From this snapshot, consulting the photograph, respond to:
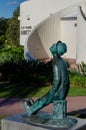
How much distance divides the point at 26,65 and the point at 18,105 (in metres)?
5.98

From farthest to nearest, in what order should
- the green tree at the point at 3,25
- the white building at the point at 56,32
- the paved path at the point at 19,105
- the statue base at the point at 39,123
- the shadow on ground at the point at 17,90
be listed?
the green tree at the point at 3,25
the white building at the point at 56,32
the shadow on ground at the point at 17,90
the paved path at the point at 19,105
the statue base at the point at 39,123

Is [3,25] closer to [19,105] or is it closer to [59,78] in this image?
[19,105]

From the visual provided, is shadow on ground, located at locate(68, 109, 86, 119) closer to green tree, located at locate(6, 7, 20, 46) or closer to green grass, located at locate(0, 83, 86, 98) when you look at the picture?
Result: green grass, located at locate(0, 83, 86, 98)

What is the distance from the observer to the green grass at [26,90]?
13204 millimetres

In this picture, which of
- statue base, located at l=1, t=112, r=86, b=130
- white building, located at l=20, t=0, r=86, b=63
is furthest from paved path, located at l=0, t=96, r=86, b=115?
white building, located at l=20, t=0, r=86, b=63

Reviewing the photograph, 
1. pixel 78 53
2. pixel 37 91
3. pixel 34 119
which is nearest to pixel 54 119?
pixel 34 119

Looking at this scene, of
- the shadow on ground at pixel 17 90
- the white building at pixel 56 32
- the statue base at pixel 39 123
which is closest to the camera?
the statue base at pixel 39 123

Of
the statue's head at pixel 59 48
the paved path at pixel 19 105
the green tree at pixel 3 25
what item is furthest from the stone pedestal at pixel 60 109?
the green tree at pixel 3 25

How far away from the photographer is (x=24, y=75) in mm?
16250

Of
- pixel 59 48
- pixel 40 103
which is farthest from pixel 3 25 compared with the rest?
pixel 59 48

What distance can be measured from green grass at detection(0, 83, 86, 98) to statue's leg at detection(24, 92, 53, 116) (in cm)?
646

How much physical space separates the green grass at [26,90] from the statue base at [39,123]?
646 cm

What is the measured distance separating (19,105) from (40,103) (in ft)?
16.7

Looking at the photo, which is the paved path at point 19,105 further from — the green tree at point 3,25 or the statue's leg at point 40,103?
the green tree at point 3,25
